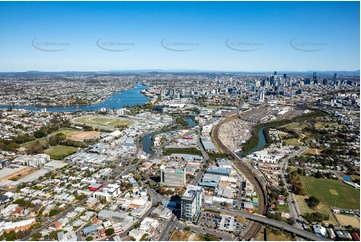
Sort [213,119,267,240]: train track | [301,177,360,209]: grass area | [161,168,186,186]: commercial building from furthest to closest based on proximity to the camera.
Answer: [161,168,186,186]: commercial building
[301,177,360,209]: grass area
[213,119,267,240]: train track

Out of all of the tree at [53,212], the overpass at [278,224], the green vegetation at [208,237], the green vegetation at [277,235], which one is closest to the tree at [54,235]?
the tree at [53,212]

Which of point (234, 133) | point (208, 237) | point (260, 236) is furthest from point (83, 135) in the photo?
point (260, 236)

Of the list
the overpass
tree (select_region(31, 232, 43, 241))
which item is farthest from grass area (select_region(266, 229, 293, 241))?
tree (select_region(31, 232, 43, 241))

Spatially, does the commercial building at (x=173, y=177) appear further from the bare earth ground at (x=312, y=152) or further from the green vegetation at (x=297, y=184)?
the bare earth ground at (x=312, y=152)

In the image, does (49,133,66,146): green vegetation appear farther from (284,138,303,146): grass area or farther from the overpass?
(284,138,303,146): grass area

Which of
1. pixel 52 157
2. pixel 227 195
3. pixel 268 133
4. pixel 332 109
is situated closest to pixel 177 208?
pixel 227 195

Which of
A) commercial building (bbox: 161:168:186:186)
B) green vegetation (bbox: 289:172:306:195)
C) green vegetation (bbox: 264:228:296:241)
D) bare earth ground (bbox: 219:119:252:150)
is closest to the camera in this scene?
green vegetation (bbox: 264:228:296:241)
